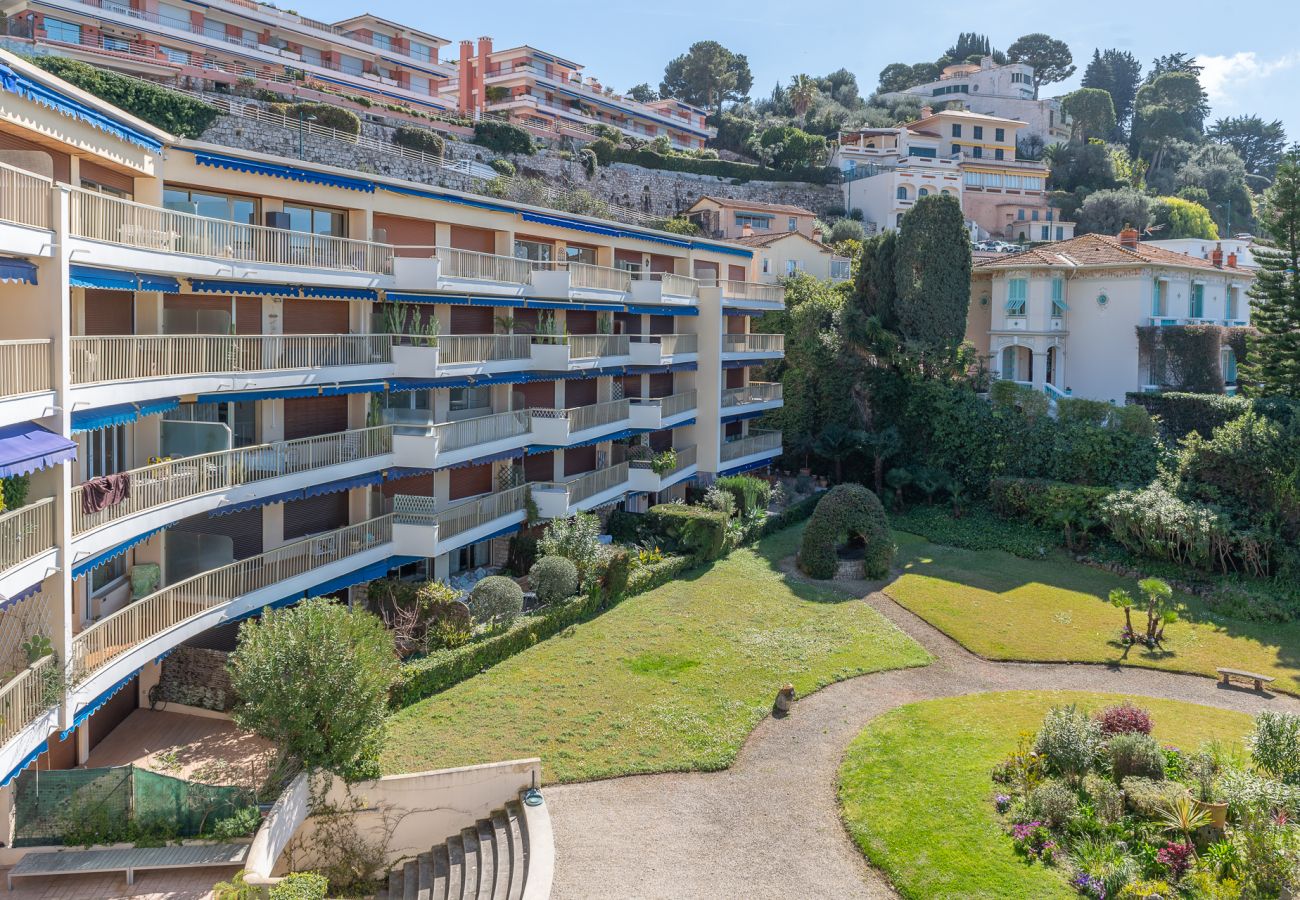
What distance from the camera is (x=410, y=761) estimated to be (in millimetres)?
20016

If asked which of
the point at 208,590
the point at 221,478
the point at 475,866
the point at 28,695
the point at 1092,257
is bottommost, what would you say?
the point at 475,866

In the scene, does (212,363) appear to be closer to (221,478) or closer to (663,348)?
(221,478)

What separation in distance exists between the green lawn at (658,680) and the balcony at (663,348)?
9.11 metres

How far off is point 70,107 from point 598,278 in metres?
19.6

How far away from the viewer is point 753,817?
19234mm

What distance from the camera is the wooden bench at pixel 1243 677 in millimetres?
25391

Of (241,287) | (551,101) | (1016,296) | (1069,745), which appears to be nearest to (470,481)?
(241,287)

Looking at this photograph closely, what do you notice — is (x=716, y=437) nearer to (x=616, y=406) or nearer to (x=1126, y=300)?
(x=616, y=406)

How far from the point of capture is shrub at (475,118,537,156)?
6500cm

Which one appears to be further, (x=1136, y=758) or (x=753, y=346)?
(x=753, y=346)

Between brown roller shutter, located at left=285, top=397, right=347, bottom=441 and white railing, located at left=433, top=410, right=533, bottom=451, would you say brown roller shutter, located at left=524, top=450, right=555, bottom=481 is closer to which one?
white railing, located at left=433, top=410, right=533, bottom=451

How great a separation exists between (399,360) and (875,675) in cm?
1504

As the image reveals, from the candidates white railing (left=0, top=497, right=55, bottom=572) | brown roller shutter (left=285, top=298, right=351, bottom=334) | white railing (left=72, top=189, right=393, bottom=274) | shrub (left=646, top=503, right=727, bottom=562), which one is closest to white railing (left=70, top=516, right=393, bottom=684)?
white railing (left=0, top=497, right=55, bottom=572)

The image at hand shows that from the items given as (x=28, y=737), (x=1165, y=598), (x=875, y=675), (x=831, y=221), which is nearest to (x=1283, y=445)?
(x=1165, y=598)
